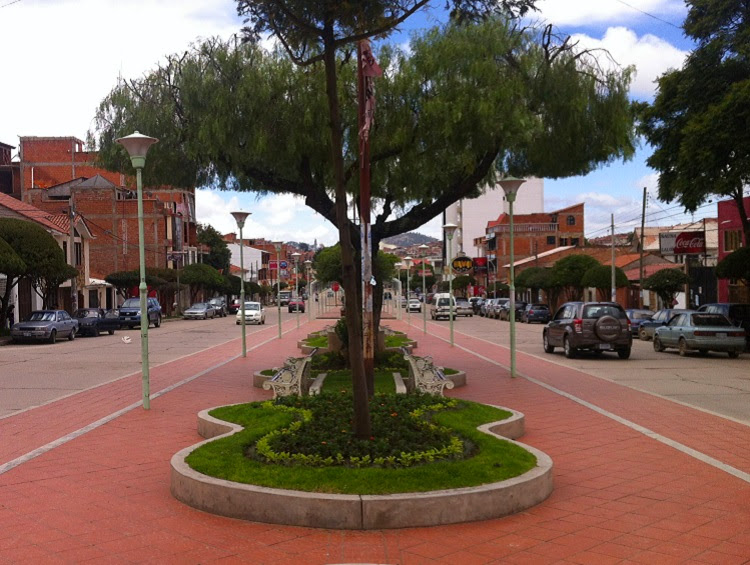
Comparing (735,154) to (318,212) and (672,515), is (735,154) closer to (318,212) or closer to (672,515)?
(318,212)

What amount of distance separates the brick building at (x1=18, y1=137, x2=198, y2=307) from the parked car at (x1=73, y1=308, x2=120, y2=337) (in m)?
24.4

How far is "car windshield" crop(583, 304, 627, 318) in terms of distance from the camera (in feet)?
71.3

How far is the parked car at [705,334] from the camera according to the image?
A: 22.0 m

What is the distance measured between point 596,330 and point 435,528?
16341mm

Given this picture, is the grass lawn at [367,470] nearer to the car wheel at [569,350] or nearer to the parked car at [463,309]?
the car wheel at [569,350]

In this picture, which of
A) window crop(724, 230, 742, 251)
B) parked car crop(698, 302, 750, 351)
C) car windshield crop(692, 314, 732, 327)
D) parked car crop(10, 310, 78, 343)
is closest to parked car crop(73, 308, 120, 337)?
parked car crop(10, 310, 78, 343)

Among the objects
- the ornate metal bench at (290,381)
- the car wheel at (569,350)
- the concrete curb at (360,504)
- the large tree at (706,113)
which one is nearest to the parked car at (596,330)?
the car wheel at (569,350)

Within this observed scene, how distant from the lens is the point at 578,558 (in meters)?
5.27

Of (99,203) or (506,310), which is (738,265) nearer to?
(506,310)

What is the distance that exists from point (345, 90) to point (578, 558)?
1063 cm

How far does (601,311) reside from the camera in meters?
21.8

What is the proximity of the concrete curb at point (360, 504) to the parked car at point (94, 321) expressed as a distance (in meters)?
32.1

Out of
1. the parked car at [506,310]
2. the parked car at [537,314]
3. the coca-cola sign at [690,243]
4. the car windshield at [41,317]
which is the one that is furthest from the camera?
the parked car at [506,310]

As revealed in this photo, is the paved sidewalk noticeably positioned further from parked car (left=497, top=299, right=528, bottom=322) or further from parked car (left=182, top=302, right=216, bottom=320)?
parked car (left=182, top=302, right=216, bottom=320)
